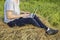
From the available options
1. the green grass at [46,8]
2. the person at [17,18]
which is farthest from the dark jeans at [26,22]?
the green grass at [46,8]

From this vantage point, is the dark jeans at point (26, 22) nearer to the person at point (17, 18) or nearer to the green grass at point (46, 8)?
the person at point (17, 18)

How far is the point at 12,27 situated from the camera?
6.49m

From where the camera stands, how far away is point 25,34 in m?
6.27

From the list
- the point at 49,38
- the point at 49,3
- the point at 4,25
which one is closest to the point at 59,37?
the point at 49,38

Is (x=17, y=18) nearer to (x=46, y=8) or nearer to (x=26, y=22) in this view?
(x=26, y=22)

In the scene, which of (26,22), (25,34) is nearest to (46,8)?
(26,22)

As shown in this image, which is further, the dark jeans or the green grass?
the green grass

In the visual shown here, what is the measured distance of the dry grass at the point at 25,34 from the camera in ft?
20.5

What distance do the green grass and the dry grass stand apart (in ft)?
5.35

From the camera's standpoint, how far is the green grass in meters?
8.48

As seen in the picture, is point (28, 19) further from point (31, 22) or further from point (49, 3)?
point (49, 3)

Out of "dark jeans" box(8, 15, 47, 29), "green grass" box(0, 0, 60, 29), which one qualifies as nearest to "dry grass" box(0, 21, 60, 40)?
"dark jeans" box(8, 15, 47, 29)

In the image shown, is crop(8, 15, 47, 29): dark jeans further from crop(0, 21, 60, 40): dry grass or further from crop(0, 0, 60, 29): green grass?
crop(0, 0, 60, 29): green grass

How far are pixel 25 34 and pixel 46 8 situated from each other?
3.21 metres
